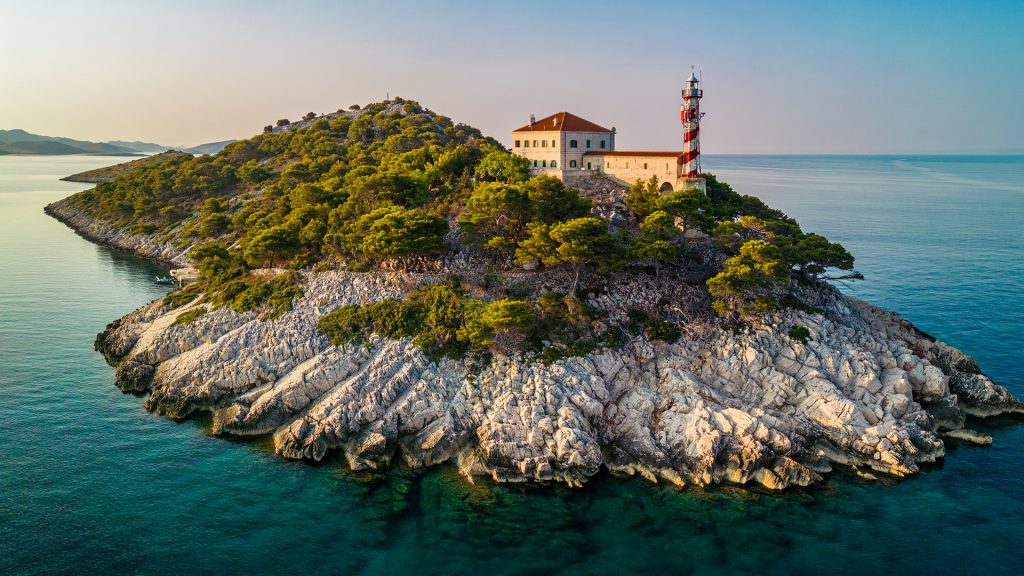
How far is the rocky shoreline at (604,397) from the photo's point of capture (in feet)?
122

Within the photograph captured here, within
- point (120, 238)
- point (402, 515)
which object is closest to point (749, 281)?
point (402, 515)

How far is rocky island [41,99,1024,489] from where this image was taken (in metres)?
37.9

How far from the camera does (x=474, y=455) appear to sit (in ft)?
123

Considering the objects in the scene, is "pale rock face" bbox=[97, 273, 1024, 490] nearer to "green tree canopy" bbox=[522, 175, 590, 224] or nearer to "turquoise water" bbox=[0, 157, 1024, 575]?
"turquoise water" bbox=[0, 157, 1024, 575]

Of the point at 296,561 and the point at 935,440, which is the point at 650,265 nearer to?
the point at 935,440

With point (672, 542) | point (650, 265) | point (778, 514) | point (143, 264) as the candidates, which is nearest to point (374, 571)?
point (672, 542)

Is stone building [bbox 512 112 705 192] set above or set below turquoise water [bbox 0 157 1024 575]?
above

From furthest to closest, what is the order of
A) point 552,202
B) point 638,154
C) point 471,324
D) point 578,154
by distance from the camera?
point 578,154 → point 638,154 → point 552,202 → point 471,324

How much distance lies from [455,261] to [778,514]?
102 feet

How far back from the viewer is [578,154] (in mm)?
68125

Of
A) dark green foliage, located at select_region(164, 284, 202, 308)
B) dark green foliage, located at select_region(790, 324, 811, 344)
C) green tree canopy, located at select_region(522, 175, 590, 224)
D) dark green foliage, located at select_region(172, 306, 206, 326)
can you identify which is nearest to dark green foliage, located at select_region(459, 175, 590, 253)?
green tree canopy, located at select_region(522, 175, 590, 224)

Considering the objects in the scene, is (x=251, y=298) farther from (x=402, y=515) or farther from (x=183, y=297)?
(x=402, y=515)

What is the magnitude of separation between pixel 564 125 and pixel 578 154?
349 cm

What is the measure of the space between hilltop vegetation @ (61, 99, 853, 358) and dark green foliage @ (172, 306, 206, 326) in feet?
4.92
